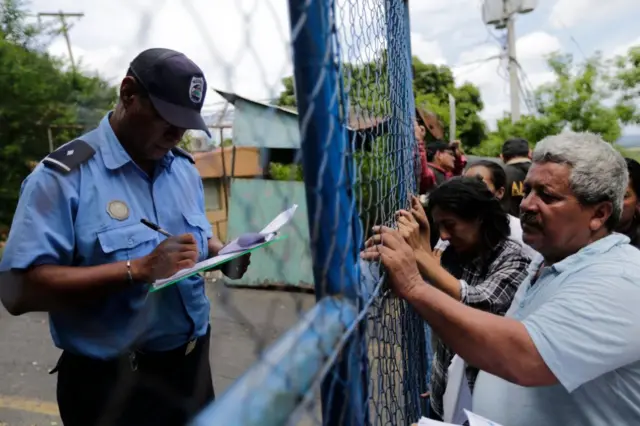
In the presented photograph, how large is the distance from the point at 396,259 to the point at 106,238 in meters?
0.75

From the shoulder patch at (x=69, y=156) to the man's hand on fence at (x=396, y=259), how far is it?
787 mm

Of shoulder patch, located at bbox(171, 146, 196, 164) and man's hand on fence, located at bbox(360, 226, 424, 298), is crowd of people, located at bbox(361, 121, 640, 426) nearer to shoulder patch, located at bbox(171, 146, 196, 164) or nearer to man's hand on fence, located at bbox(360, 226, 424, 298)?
man's hand on fence, located at bbox(360, 226, 424, 298)

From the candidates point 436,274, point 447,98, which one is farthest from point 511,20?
point 436,274

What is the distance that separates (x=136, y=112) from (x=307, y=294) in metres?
0.94

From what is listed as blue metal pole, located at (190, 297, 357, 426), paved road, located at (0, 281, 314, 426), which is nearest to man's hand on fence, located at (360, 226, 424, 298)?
blue metal pole, located at (190, 297, 357, 426)

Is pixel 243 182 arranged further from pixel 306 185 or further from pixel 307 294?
pixel 307 294

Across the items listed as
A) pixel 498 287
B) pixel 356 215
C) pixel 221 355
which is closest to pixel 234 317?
pixel 356 215

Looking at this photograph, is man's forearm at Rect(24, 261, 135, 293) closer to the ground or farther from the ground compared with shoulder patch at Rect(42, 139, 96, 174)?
closer to the ground

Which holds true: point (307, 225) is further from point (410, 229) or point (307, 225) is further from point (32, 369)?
point (32, 369)

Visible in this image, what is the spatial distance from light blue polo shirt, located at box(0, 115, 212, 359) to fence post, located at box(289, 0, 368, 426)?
30.3 inches

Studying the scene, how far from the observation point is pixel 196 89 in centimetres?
137

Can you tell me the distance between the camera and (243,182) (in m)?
0.87

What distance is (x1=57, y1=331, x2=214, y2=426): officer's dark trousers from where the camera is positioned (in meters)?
Result: 1.54

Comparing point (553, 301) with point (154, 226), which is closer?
point (553, 301)
